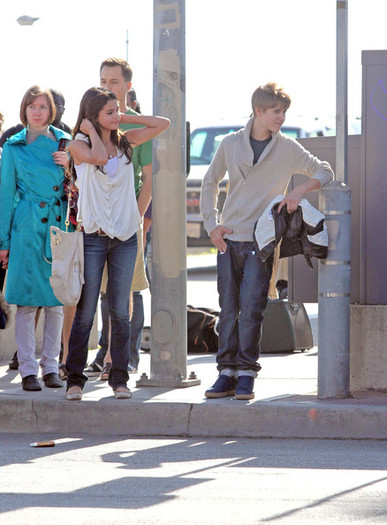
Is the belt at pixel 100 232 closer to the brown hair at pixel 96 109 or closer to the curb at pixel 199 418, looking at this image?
the brown hair at pixel 96 109

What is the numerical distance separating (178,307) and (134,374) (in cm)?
89

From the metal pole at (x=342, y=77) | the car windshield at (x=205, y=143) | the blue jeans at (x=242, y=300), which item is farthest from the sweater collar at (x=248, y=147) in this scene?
the car windshield at (x=205, y=143)

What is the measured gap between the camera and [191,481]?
534 centimetres

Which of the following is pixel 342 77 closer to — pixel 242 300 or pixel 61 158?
pixel 242 300

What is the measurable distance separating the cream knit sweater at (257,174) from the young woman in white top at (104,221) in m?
0.58

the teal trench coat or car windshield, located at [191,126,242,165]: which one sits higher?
car windshield, located at [191,126,242,165]

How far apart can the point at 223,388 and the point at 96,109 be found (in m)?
1.84

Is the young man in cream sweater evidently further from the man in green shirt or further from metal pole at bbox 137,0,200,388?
the man in green shirt

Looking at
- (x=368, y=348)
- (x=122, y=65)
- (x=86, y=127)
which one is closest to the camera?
(x=86, y=127)

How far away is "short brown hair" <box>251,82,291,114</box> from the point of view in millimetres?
6949

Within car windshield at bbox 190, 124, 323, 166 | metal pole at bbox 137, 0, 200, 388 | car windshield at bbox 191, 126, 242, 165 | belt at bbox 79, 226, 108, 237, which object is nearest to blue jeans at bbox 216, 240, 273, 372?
metal pole at bbox 137, 0, 200, 388

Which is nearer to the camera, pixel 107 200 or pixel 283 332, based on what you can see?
pixel 107 200

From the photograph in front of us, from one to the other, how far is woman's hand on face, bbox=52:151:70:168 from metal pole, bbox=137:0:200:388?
59 cm

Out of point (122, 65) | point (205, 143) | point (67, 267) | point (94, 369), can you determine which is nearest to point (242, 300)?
point (67, 267)
